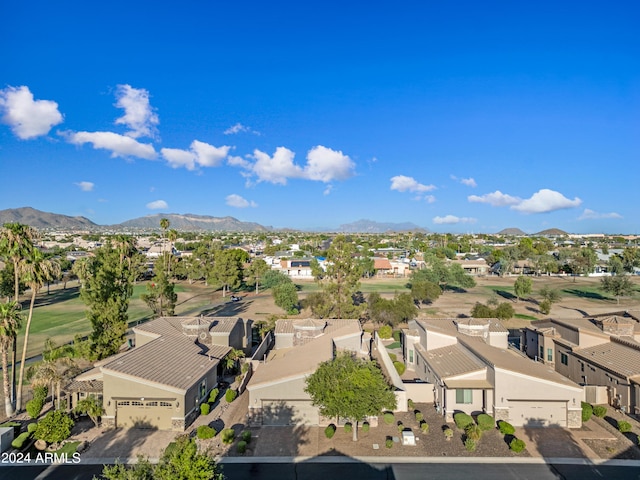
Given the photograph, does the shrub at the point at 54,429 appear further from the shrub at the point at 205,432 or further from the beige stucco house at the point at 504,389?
the beige stucco house at the point at 504,389

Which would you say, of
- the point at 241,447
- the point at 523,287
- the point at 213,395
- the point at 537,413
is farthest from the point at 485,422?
the point at 523,287

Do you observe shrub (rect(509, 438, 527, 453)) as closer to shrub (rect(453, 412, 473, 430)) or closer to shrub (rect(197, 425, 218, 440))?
shrub (rect(453, 412, 473, 430))

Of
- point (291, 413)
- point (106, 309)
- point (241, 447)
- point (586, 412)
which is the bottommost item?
point (241, 447)

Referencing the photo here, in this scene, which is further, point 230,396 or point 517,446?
point 230,396

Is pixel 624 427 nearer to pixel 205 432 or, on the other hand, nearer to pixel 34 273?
pixel 205 432

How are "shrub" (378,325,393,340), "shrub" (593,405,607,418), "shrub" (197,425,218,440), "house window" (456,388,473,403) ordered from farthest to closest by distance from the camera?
1. "shrub" (378,325,393,340)
2. "house window" (456,388,473,403)
3. "shrub" (593,405,607,418)
4. "shrub" (197,425,218,440)

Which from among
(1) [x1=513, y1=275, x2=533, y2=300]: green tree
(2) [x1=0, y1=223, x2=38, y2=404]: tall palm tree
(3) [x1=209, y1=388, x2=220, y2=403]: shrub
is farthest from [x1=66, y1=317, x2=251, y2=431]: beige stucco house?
(1) [x1=513, y1=275, x2=533, y2=300]: green tree
